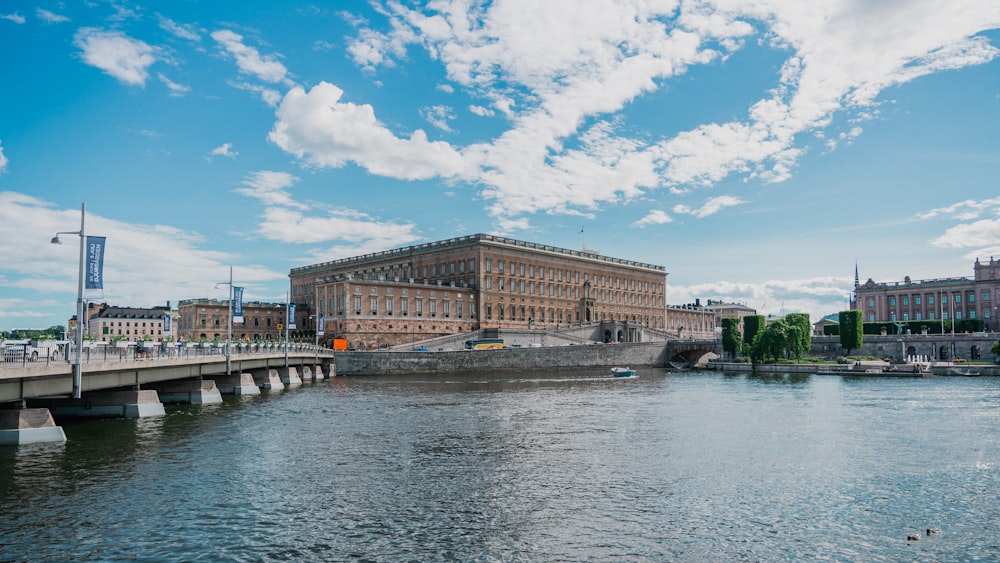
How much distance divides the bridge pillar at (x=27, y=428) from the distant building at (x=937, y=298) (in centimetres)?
16294

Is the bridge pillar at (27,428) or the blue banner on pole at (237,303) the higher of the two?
the blue banner on pole at (237,303)

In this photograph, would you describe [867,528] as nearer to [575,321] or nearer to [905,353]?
[905,353]

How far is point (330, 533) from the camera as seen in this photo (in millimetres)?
20109

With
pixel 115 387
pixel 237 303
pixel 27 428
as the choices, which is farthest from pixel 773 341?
pixel 27 428

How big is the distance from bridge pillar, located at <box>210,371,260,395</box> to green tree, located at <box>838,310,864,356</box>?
91743 mm

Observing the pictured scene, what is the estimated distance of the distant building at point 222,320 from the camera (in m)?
124

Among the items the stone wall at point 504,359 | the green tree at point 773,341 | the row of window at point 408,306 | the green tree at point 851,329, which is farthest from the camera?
the row of window at point 408,306

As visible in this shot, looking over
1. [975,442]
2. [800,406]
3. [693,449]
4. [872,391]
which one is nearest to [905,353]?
[872,391]

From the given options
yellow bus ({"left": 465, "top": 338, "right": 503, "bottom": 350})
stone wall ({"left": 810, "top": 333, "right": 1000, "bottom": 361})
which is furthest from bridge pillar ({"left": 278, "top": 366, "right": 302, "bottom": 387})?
stone wall ({"left": 810, "top": 333, "right": 1000, "bottom": 361})

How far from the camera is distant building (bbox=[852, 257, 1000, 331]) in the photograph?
518ft

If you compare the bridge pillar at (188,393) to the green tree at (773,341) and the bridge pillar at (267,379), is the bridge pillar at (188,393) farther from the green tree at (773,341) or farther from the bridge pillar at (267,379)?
the green tree at (773,341)

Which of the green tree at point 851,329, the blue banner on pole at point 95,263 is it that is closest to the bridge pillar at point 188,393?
the blue banner on pole at point 95,263

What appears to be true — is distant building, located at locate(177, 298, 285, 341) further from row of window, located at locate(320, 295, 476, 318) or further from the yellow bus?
the yellow bus

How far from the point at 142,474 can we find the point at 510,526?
49.2 ft
